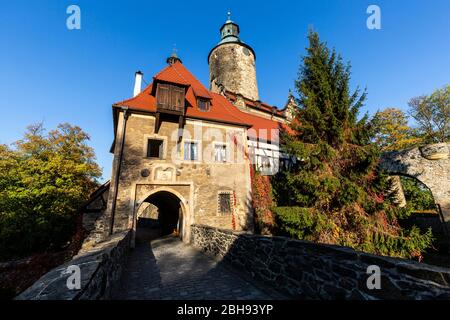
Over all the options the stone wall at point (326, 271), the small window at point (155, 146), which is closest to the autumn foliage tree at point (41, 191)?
the small window at point (155, 146)

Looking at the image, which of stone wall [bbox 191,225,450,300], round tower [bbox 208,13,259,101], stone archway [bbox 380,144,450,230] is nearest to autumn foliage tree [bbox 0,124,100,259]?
stone wall [bbox 191,225,450,300]

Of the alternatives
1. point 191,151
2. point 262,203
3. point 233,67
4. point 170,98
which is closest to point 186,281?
point 191,151

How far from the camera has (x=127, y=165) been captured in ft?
34.6

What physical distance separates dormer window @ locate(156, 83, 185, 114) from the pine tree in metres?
6.25

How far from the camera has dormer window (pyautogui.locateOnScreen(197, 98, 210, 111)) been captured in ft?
45.0

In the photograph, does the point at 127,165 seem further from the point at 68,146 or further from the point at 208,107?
the point at 68,146

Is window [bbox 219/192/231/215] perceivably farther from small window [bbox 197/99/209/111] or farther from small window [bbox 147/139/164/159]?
small window [bbox 197/99/209/111]

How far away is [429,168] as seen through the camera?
11734 millimetres

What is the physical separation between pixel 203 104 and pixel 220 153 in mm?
3643

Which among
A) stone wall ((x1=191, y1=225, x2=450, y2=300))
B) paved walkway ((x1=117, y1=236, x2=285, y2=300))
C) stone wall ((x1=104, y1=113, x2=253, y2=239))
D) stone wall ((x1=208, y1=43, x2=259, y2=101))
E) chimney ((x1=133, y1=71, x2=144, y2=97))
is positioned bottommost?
paved walkway ((x1=117, y1=236, x2=285, y2=300))

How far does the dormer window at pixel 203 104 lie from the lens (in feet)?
45.0

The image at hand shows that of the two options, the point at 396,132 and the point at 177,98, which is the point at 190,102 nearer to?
the point at 177,98

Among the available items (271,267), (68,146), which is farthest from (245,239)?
(68,146)
